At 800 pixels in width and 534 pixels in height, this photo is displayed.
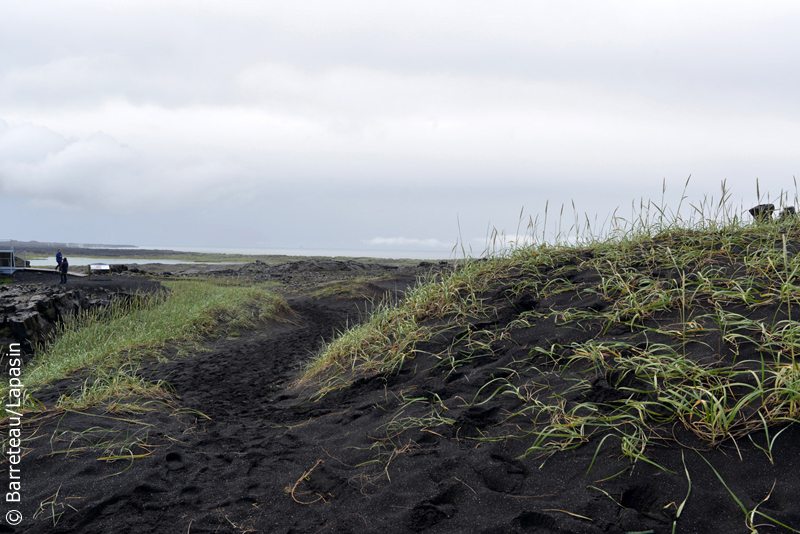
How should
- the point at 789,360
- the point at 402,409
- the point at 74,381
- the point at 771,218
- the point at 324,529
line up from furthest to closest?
the point at 74,381, the point at 771,218, the point at 402,409, the point at 789,360, the point at 324,529

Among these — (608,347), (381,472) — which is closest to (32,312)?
(381,472)

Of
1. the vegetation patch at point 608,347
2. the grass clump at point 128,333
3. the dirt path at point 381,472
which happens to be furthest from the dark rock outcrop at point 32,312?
the vegetation patch at point 608,347

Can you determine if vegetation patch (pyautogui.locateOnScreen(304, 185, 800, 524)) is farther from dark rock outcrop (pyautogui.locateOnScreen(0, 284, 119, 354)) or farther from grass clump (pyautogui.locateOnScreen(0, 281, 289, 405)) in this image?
dark rock outcrop (pyautogui.locateOnScreen(0, 284, 119, 354))

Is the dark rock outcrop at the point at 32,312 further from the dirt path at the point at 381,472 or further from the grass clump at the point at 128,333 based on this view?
the dirt path at the point at 381,472

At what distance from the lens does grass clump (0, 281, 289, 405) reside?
Result: 4875 mm

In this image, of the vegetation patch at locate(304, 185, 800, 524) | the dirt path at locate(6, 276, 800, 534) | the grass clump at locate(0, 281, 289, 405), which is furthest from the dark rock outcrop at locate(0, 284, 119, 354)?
the vegetation patch at locate(304, 185, 800, 524)

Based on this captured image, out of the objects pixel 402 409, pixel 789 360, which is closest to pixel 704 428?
pixel 789 360

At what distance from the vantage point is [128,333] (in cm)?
812

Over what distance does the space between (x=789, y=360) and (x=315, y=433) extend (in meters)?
3.27

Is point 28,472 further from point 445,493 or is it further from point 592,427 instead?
point 592,427

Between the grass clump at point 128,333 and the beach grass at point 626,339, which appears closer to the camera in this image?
the beach grass at point 626,339

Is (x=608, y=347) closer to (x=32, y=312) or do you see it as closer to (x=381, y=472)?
(x=381, y=472)

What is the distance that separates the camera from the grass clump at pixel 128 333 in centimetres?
488

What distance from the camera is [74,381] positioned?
5.33 meters
